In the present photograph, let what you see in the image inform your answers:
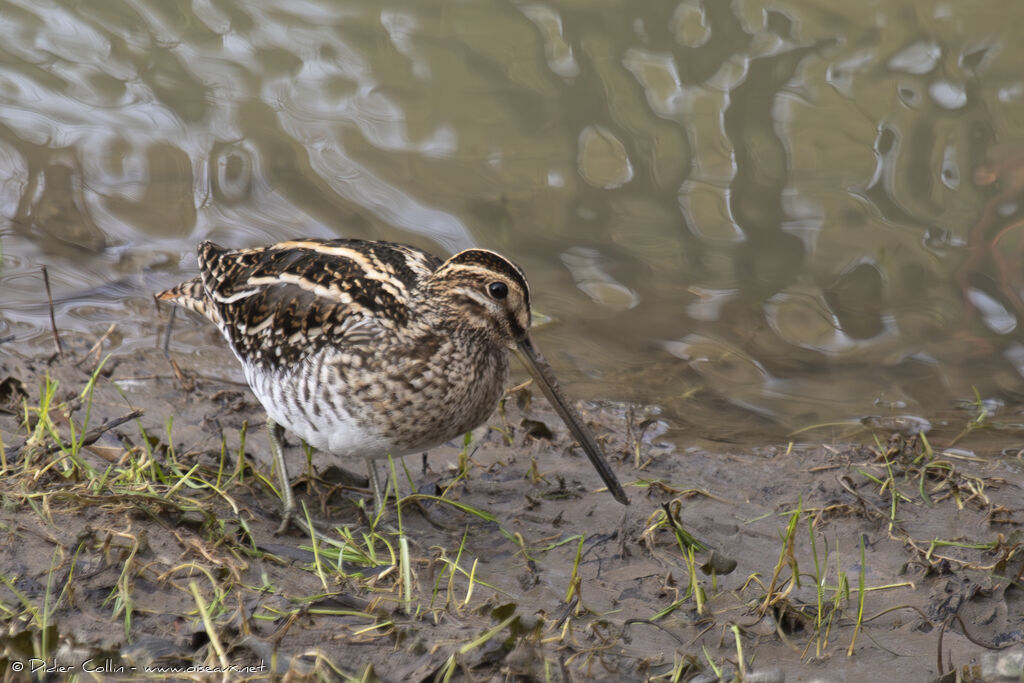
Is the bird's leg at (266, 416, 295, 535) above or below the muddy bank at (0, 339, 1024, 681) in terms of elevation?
below

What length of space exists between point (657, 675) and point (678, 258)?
3908 mm

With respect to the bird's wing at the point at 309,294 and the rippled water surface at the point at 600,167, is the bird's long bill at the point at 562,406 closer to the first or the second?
the bird's wing at the point at 309,294

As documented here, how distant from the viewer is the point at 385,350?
4.17 m

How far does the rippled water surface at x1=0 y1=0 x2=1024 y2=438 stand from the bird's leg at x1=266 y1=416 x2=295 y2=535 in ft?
5.47

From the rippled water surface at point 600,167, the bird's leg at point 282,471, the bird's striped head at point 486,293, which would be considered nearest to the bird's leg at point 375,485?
the bird's leg at point 282,471

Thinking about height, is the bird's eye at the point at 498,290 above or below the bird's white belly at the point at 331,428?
above

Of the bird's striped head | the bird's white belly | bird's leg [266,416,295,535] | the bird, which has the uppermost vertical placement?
the bird's striped head

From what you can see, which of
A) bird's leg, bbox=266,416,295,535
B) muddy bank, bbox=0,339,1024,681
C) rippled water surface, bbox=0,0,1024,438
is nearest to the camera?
muddy bank, bbox=0,339,1024,681

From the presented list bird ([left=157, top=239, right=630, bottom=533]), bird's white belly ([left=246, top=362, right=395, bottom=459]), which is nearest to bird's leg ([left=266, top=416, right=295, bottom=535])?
bird ([left=157, top=239, right=630, bottom=533])

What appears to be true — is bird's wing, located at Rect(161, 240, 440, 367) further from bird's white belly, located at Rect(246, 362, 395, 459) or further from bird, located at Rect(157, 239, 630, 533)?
bird's white belly, located at Rect(246, 362, 395, 459)

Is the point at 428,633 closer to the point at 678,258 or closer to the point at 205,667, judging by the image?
the point at 205,667

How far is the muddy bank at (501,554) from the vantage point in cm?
327

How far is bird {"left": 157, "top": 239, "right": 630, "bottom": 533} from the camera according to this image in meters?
4.14

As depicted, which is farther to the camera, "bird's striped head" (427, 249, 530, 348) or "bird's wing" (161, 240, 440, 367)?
"bird's wing" (161, 240, 440, 367)
